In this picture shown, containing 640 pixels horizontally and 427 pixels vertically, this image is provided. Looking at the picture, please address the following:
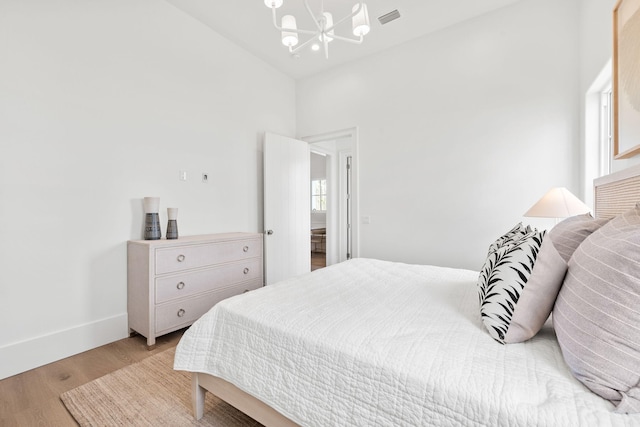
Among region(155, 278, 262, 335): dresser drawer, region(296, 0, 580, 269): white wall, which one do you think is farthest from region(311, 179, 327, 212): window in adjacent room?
region(155, 278, 262, 335): dresser drawer

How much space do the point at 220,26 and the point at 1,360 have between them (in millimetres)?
3278

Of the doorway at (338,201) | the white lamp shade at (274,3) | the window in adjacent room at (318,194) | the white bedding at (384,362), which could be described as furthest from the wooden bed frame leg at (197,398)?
the window in adjacent room at (318,194)

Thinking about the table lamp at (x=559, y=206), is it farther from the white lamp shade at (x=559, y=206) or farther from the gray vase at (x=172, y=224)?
the gray vase at (x=172, y=224)

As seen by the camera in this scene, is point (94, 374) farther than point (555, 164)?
No

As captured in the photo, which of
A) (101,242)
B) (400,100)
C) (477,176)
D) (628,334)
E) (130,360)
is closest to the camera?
(628,334)

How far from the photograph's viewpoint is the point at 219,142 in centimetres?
302

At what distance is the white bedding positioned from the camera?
66cm

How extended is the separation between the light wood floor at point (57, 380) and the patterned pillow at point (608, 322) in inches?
83.6

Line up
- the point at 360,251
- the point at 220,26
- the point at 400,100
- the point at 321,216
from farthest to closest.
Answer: the point at 321,216 < the point at 360,251 < the point at 400,100 < the point at 220,26

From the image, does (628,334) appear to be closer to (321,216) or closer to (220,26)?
(220,26)

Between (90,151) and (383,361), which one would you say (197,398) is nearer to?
(383,361)

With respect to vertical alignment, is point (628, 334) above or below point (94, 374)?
above

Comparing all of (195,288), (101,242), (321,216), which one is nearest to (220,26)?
(101,242)

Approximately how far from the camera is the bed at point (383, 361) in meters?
0.67
